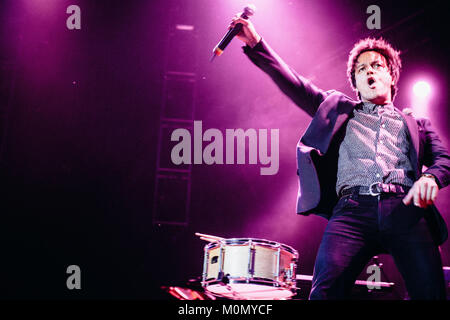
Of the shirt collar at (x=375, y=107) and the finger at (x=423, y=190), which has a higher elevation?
the shirt collar at (x=375, y=107)

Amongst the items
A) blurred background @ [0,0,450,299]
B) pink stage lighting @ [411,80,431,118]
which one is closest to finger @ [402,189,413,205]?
blurred background @ [0,0,450,299]

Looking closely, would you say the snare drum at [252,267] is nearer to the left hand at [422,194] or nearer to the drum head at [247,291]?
the drum head at [247,291]

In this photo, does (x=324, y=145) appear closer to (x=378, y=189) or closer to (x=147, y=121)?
(x=378, y=189)

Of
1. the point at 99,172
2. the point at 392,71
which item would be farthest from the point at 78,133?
the point at 392,71

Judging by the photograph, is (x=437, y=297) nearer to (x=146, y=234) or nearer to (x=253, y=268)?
(x=253, y=268)

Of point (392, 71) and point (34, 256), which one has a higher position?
point (392, 71)

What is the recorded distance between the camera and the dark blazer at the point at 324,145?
2.18 meters

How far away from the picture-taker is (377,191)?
205cm

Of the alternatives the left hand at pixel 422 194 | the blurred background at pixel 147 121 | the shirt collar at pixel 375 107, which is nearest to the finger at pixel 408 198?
the left hand at pixel 422 194

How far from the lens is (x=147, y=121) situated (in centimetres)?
498

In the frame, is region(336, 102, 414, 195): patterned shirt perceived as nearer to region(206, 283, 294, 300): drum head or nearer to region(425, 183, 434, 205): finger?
region(425, 183, 434, 205): finger

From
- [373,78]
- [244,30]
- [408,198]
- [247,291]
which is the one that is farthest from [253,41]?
[247,291]

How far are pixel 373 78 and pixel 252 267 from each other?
178 centimetres
